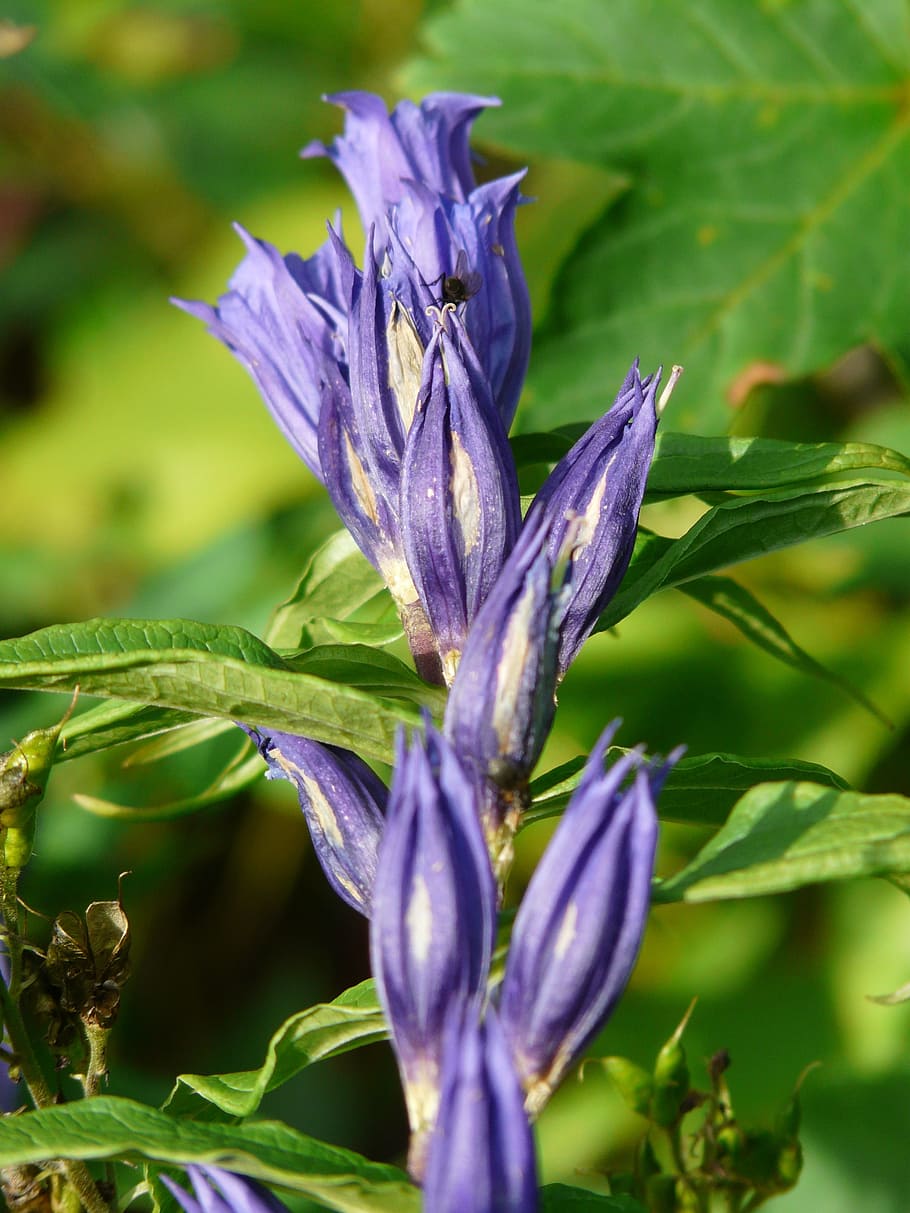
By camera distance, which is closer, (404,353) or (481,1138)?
(481,1138)

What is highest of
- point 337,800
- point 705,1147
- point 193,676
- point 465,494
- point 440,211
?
point 440,211

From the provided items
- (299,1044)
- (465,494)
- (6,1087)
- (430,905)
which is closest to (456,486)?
(465,494)

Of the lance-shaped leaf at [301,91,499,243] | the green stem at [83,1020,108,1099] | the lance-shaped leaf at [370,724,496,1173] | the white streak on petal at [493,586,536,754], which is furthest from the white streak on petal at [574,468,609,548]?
the green stem at [83,1020,108,1099]

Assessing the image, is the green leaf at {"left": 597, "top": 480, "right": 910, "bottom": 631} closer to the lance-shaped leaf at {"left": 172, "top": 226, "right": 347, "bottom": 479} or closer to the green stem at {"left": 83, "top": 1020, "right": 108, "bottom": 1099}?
the lance-shaped leaf at {"left": 172, "top": 226, "right": 347, "bottom": 479}

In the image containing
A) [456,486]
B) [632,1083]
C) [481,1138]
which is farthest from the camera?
[632,1083]

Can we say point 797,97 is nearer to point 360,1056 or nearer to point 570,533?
point 570,533

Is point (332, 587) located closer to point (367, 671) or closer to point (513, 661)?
point (367, 671)
